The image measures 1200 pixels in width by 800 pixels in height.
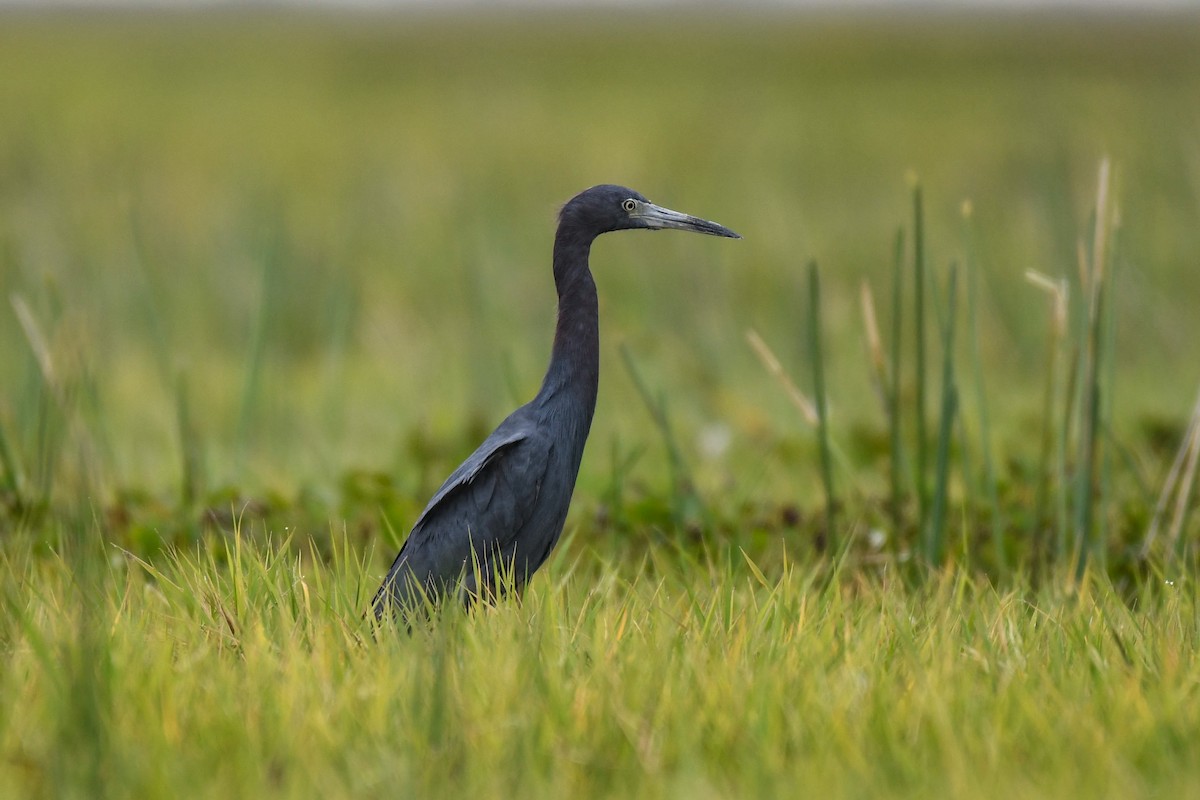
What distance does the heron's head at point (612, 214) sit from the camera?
3299mm

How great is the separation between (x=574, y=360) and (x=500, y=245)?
13.6 feet

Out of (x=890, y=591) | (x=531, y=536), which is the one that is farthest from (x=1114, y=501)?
(x=531, y=536)

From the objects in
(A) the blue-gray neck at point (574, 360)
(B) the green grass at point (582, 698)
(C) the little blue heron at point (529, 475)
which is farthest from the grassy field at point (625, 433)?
(A) the blue-gray neck at point (574, 360)

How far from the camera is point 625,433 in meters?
5.86

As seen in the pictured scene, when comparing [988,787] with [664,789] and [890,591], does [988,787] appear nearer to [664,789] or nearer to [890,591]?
[664,789]

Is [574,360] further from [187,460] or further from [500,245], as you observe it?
[500,245]

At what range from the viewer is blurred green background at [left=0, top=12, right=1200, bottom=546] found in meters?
5.24

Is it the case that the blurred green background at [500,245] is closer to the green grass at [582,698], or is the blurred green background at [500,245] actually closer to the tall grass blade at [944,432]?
the tall grass blade at [944,432]

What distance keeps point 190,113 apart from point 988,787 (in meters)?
12.4

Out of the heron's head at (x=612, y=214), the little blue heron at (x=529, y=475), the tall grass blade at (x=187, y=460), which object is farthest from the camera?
the tall grass blade at (x=187, y=460)

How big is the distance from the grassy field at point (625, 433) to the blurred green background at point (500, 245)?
46 millimetres

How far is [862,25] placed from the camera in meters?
Answer: 22.2

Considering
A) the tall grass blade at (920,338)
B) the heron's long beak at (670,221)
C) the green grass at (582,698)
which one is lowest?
the green grass at (582,698)

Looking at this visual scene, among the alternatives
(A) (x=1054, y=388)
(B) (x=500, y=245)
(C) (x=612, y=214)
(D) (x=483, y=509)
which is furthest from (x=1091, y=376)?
(B) (x=500, y=245)
